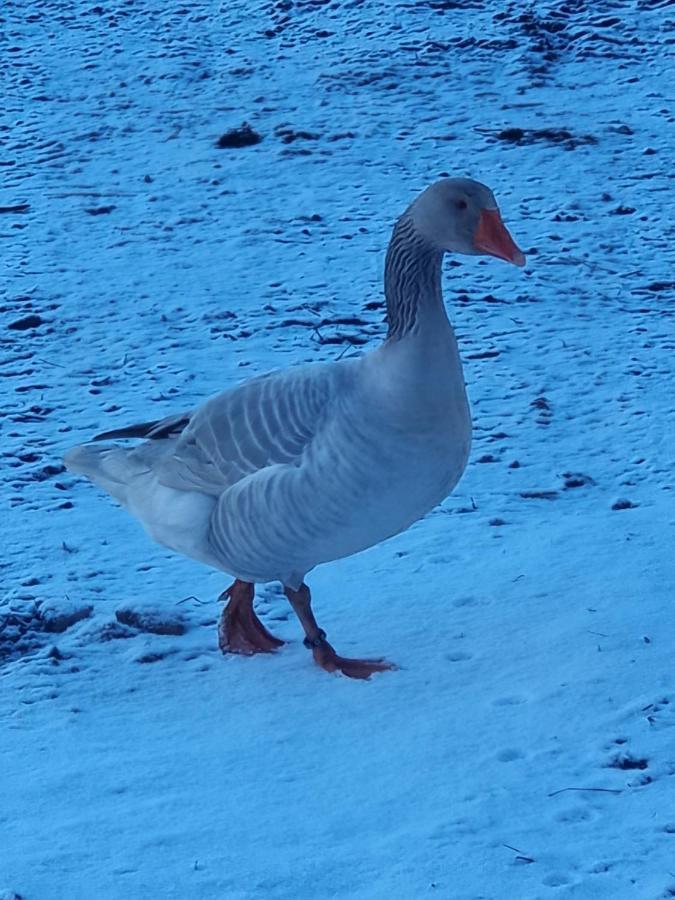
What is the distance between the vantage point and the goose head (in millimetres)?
3977

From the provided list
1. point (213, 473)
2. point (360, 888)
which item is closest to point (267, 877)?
point (360, 888)

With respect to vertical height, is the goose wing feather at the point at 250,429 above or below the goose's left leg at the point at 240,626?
above

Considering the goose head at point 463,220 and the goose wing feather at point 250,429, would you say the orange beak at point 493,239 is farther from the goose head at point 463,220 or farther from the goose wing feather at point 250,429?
the goose wing feather at point 250,429

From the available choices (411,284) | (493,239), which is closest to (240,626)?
(411,284)

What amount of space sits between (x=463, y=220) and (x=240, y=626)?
144 cm

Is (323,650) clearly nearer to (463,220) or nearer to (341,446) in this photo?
(341,446)

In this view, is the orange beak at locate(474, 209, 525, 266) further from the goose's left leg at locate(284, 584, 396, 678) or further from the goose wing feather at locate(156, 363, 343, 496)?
the goose's left leg at locate(284, 584, 396, 678)

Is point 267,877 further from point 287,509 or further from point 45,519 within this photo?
point 45,519

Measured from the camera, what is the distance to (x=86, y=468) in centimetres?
458

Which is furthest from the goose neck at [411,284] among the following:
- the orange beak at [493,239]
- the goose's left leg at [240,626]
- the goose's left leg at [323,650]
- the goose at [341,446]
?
the goose's left leg at [240,626]

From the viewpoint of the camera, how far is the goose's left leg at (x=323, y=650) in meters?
4.20

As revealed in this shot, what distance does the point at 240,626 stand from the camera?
437 centimetres

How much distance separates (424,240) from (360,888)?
6.10ft

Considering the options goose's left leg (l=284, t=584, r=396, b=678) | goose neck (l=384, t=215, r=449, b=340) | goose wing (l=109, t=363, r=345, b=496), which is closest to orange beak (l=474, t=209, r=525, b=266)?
goose neck (l=384, t=215, r=449, b=340)
